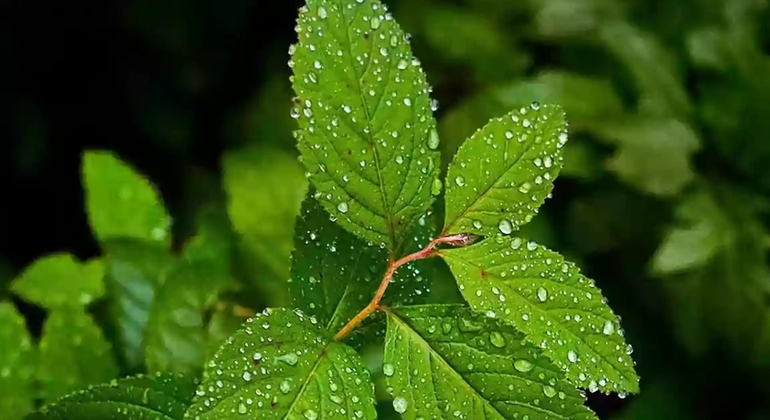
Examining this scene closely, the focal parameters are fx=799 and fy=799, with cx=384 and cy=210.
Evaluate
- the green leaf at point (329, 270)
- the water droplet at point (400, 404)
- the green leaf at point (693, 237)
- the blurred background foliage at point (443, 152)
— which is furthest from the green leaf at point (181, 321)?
the green leaf at point (693, 237)

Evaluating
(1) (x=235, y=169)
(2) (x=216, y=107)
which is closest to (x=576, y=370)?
(1) (x=235, y=169)

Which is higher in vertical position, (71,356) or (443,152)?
(443,152)

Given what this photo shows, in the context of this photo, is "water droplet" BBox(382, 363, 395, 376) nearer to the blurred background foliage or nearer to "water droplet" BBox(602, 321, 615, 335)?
"water droplet" BBox(602, 321, 615, 335)

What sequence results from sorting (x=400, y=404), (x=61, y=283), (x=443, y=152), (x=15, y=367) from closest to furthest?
(x=400, y=404) < (x=15, y=367) < (x=61, y=283) < (x=443, y=152)

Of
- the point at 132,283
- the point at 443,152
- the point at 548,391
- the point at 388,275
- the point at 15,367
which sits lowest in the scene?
the point at 548,391

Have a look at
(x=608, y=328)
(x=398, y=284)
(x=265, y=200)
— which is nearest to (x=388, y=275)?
(x=398, y=284)

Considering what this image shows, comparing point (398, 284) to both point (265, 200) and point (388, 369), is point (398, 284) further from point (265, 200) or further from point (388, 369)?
point (265, 200)

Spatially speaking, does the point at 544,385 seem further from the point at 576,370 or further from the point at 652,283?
the point at 652,283

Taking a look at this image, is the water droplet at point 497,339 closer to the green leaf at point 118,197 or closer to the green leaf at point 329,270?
the green leaf at point 329,270
